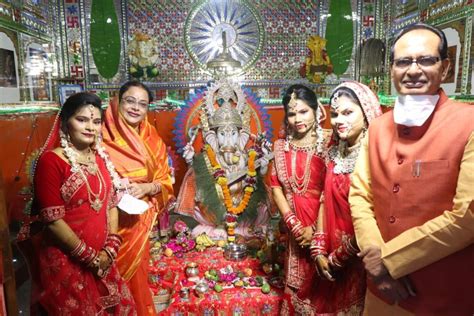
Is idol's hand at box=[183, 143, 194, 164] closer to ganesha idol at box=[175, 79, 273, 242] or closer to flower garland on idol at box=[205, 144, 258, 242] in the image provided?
ganesha idol at box=[175, 79, 273, 242]

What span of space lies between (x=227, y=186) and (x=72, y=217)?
2144 mm

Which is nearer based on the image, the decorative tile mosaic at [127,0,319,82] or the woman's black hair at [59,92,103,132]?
the woman's black hair at [59,92,103,132]

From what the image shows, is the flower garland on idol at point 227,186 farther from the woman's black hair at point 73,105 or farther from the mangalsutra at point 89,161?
the woman's black hair at point 73,105

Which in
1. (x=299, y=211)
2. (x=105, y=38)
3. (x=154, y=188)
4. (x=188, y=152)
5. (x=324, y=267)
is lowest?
(x=324, y=267)

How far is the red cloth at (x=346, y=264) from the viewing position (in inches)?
84.8

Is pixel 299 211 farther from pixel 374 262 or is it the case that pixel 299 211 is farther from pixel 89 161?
pixel 89 161

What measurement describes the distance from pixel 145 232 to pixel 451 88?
3433 millimetres

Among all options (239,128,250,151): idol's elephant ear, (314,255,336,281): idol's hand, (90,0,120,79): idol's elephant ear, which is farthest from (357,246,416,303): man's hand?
(90,0,120,79): idol's elephant ear

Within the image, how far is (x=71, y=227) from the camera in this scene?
2.06 metres

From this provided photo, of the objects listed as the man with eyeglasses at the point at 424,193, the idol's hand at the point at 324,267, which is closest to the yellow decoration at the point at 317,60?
the idol's hand at the point at 324,267

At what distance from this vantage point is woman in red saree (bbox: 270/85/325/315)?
253 centimetres

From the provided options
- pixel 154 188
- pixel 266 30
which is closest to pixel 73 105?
pixel 154 188

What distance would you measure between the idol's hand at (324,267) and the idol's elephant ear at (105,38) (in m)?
5.32

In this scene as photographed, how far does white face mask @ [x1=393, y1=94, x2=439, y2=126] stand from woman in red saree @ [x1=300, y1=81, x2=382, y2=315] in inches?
25.0
